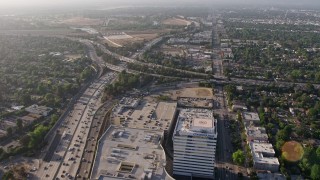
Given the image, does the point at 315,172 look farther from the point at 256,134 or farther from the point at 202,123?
the point at 202,123

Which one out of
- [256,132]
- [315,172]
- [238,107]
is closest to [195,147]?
[315,172]

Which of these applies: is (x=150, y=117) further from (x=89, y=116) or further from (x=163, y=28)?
(x=163, y=28)

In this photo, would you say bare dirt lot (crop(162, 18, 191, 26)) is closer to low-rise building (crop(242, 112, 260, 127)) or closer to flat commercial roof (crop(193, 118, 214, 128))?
low-rise building (crop(242, 112, 260, 127))

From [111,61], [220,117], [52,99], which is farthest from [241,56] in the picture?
[52,99]

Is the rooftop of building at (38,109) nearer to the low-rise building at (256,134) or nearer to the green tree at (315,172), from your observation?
the low-rise building at (256,134)

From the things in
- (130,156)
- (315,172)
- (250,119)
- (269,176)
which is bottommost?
(269,176)

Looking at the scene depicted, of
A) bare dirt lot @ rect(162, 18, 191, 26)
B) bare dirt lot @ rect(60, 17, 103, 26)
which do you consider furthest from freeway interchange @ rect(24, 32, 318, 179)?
bare dirt lot @ rect(162, 18, 191, 26)

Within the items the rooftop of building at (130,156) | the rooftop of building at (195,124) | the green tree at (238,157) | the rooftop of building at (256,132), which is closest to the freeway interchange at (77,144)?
the green tree at (238,157)
